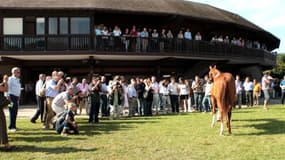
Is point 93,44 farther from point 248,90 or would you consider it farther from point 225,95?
point 225,95

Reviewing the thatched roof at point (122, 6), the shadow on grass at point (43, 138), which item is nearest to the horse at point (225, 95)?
the shadow on grass at point (43, 138)

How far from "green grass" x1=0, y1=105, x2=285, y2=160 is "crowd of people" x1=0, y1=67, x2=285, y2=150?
0.62m

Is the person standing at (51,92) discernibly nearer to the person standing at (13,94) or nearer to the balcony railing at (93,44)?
the person standing at (13,94)

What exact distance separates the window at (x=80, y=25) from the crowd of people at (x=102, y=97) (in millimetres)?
7928

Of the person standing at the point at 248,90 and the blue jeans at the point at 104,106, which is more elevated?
the person standing at the point at 248,90

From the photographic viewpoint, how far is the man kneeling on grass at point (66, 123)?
38.2 ft

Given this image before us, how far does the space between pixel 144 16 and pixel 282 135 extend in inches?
777

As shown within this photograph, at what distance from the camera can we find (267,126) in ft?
42.6

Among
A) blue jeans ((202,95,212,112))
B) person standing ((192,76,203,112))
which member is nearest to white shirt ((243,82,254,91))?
person standing ((192,76,203,112))

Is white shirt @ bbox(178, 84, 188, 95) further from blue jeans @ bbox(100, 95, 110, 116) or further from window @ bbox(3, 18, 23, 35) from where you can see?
window @ bbox(3, 18, 23, 35)

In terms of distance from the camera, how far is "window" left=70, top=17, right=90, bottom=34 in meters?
26.9

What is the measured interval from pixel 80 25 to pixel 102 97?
10.8m

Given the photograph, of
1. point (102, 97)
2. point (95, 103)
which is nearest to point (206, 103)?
point (102, 97)

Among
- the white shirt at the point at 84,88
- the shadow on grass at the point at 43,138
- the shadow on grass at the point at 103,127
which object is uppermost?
the white shirt at the point at 84,88
